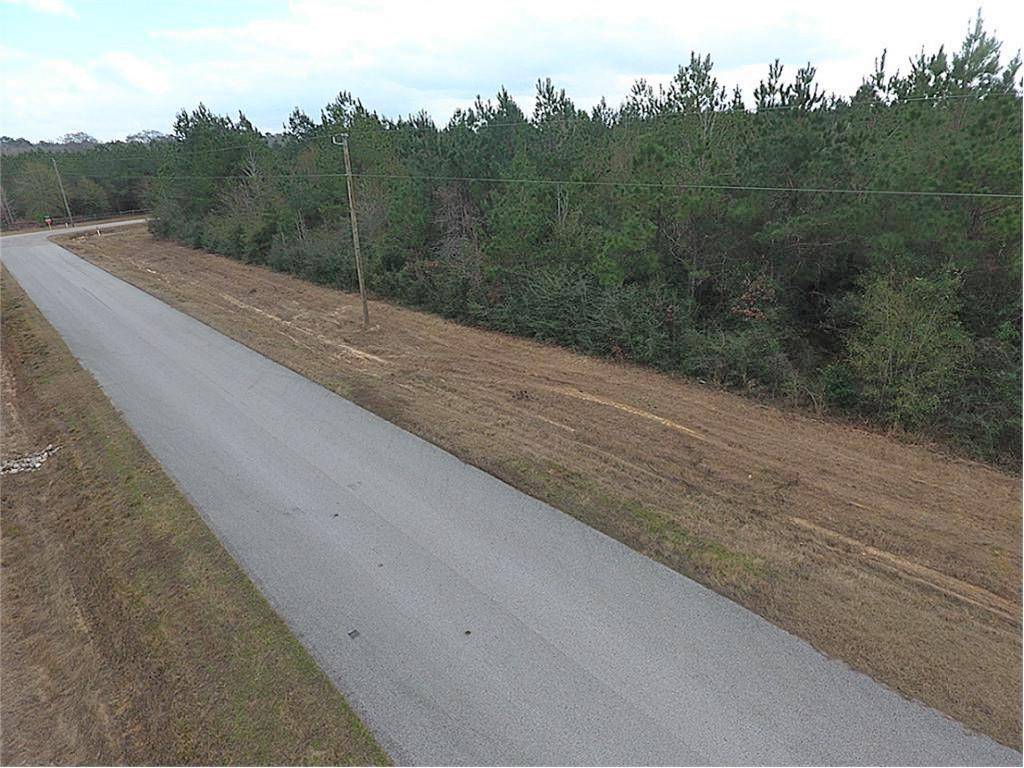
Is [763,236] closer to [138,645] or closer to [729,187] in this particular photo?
[729,187]

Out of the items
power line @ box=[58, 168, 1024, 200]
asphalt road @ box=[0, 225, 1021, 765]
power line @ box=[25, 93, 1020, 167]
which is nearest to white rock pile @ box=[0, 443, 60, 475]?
asphalt road @ box=[0, 225, 1021, 765]

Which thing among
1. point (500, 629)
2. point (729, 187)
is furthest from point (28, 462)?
point (729, 187)

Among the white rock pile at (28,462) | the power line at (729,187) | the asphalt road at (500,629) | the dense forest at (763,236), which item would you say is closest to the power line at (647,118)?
the dense forest at (763,236)

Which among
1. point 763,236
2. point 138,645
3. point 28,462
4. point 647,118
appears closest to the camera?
point 138,645

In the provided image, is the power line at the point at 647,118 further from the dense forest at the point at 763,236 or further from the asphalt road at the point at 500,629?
the asphalt road at the point at 500,629

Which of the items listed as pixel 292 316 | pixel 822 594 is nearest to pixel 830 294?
pixel 822 594

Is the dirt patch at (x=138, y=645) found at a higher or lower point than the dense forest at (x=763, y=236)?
lower
